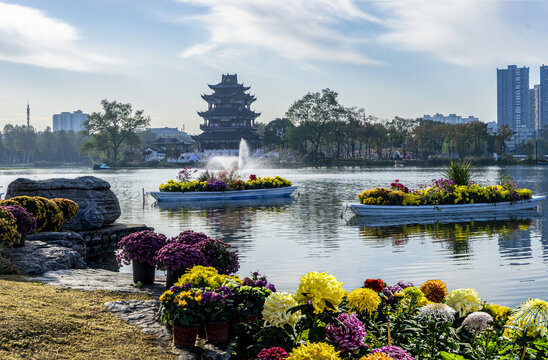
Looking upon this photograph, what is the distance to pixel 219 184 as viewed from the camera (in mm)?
28250

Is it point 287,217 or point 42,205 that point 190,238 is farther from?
point 287,217

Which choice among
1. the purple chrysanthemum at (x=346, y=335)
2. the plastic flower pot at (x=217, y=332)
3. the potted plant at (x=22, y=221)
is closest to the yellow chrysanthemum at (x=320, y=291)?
the purple chrysanthemum at (x=346, y=335)

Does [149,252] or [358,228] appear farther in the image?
[358,228]

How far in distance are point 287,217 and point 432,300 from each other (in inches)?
610

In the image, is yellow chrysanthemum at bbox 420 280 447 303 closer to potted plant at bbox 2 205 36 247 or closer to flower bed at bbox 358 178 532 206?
potted plant at bbox 2 205 36 247

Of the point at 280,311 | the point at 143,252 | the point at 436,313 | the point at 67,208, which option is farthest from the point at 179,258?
the point at 67,208

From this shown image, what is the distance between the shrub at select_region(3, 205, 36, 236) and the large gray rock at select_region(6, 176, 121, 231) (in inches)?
133

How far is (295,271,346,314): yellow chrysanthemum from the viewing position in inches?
153

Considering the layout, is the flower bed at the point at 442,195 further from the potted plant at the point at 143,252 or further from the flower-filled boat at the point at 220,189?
the potted plant at the point at 143,252

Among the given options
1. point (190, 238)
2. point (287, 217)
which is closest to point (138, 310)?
point (190, 238)

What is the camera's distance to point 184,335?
205 inches

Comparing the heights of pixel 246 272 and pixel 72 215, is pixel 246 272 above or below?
below

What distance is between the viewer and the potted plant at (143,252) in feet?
27.2

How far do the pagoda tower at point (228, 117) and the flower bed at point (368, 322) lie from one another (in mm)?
79325
